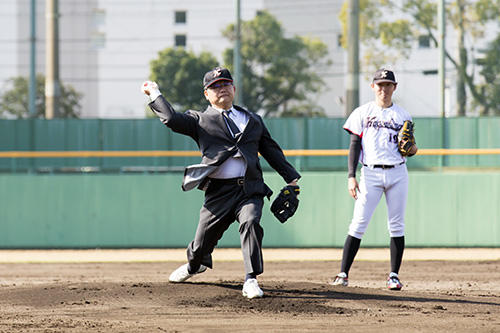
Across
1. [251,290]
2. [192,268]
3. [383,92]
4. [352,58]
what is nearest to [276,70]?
[352,58]

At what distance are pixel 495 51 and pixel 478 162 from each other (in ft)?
112

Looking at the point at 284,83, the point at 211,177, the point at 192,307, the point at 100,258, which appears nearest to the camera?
the point at 192,307

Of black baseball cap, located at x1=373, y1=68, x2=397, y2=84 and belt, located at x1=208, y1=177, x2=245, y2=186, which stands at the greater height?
black baseball cap, located at x1=373, y1=68, x2=397, y2=84

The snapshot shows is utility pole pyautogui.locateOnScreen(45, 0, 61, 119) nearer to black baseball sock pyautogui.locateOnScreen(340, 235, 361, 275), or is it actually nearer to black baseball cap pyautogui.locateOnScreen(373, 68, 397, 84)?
black baseball sock pyautogui.locateOnScreen(340, 235, 361, 275)

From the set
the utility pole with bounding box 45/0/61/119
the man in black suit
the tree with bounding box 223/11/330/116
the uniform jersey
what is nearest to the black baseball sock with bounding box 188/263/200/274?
the man in black suit

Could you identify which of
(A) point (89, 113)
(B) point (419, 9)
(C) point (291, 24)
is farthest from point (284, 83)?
(A) point (89, 113)

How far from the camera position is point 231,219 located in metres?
6.71

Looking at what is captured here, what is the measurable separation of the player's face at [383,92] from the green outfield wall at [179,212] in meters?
4.87

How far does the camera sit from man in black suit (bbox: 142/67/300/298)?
6430 millimetres

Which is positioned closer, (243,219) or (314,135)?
(243,219)

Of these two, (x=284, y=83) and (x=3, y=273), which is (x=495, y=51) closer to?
(x=284, y=83)

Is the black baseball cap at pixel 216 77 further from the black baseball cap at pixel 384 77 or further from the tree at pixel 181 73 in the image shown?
the tree at pixel 181 73

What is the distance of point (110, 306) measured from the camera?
20.7 feet

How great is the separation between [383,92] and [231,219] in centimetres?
172
